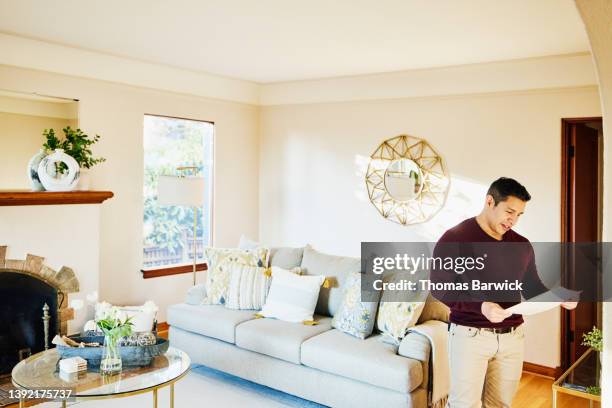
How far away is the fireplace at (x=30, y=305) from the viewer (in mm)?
3934

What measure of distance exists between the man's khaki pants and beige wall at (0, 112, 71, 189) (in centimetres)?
335

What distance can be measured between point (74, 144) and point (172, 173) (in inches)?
49.4

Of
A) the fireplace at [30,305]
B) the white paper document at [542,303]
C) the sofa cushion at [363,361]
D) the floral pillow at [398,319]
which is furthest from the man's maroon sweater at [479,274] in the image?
the fireplace at [30,305]

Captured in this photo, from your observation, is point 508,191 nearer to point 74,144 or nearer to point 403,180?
point 403,180

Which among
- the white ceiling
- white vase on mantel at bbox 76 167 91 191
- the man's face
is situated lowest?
the man's face

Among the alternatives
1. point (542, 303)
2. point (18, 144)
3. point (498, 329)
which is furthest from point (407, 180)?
point (18, 144)

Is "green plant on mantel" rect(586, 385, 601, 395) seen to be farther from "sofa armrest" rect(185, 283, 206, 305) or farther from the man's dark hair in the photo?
"sofa armrest" rect(185, 283, 206, 305)

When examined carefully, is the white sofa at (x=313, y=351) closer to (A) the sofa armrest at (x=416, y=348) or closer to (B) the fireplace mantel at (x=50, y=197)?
(A) the sofa armrest at (x=416, y=348)

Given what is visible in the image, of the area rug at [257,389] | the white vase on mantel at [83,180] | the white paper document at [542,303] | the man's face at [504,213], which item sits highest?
the white vase on mantel at [83,180]

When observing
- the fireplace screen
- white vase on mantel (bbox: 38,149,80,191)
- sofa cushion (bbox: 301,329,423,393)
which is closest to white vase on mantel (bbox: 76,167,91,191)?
white vase on mantel (bbox: 38,149,80,191)

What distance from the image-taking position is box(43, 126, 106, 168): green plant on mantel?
13.5 ft

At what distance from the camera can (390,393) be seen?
126 inches

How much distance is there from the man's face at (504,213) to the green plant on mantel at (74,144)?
316 cm

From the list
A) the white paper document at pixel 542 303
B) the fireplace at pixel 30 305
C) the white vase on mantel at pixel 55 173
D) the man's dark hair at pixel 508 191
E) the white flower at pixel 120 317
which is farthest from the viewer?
the white vase on mantel at pixel 55 173
